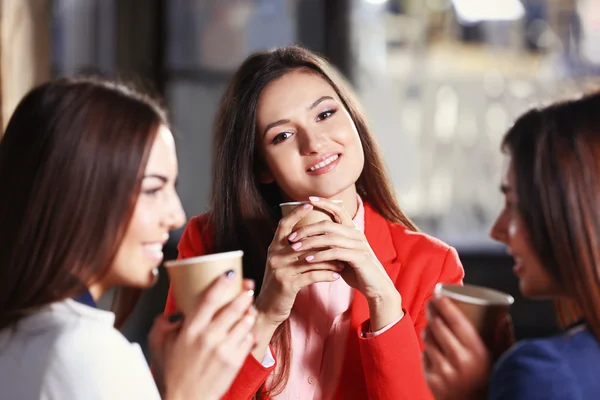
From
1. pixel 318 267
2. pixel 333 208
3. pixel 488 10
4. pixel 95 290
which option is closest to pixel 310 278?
pixel 318 267

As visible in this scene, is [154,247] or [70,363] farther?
[154,247]

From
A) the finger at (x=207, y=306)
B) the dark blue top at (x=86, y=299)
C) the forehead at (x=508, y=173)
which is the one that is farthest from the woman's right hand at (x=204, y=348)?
the forehead at (x=508, y=173)

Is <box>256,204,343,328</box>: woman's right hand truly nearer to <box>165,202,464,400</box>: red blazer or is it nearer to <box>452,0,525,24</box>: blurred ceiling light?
<box>165,202,464,400</box>: red blazer

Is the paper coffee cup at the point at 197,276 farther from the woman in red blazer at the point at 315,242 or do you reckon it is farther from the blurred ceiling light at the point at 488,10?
the blurred ceiling light at the point at 488,10

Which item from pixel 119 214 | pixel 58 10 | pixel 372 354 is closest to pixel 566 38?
pixel 58 10

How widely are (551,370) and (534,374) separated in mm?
23

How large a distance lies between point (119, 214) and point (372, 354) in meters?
0.52

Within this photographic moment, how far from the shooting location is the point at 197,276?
3.61ft

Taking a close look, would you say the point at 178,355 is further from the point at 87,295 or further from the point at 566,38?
the point at 566,38

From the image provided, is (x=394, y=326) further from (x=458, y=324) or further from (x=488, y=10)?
(x=488, y=10)

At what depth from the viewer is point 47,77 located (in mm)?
2918

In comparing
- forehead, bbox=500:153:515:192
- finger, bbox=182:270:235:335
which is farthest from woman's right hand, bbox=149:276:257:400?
forehead, bbox=500:153:515:192

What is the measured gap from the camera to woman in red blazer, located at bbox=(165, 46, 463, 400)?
1.34m

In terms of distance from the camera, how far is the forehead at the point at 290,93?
157 cm
